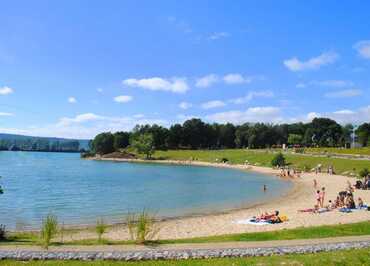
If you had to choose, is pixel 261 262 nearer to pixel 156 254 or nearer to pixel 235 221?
pixel 156 254

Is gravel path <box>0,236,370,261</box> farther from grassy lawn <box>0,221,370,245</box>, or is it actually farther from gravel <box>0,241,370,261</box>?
grassy lawn <box>0,221,370,245</box>

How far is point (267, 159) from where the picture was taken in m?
123

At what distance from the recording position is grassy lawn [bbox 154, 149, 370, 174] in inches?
3406

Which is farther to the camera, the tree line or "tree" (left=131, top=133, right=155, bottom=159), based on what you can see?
the tree line

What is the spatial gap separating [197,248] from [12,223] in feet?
65.4

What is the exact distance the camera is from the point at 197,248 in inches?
610

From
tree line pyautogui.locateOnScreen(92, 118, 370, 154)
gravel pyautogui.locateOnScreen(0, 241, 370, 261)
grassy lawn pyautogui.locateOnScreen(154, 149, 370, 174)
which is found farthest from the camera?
tree line pyautogui.locateOnScreen(92, 118, 370, 154)

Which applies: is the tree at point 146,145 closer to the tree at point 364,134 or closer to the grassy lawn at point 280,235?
the tree at point 364,134

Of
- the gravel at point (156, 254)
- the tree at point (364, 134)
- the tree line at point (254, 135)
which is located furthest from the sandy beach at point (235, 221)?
the tree line at point (254, 135)

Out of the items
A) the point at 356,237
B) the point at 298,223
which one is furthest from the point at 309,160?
the point at 356,237

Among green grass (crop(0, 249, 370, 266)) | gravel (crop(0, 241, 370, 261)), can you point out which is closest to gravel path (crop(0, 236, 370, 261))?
gravel (crop(0, 241, 370, 261))

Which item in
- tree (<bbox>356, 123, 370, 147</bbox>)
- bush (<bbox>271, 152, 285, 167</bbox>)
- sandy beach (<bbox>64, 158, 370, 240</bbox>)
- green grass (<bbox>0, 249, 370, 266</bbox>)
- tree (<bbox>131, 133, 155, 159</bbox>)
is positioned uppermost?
tree (<bbox>356, 123, 370, 147</bbox>)

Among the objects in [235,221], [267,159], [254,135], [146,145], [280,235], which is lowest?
[235,221]

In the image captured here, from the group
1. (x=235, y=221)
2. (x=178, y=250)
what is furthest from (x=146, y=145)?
(x=178, y=250)
